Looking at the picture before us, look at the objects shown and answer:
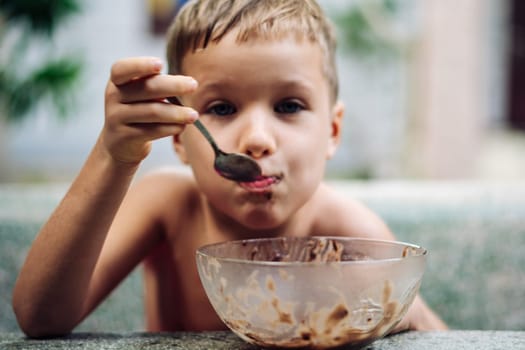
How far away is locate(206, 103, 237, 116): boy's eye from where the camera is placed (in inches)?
28.5

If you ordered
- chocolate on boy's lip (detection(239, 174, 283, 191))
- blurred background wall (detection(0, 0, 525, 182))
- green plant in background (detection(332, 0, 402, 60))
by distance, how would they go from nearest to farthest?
1. chocolate on boy's lip (detection(239, 174, 283, 191))
2. blurred background wall (detection(0, 0, 525, 182))
3. green plant in background (detection(332, 0, 402, 60))

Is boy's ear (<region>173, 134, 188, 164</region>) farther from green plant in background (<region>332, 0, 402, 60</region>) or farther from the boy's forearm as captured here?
green plant in background (<region>332, 0, 402, 60</region>)

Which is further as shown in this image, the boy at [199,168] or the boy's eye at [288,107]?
the boy's eye at [288,107]

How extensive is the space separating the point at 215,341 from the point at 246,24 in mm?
366

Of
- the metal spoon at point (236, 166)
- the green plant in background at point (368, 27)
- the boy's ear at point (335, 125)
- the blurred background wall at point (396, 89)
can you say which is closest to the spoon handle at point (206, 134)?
the metal spoon at point (236, 166)

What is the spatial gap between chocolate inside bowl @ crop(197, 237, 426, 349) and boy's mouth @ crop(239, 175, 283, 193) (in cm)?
→ 18

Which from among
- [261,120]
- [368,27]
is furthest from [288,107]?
[368,27]

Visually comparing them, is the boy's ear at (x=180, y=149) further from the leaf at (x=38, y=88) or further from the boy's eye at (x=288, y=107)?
the leaf at (x=38, y=88)

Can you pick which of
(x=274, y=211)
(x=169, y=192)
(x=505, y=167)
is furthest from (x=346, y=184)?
→ (x=505, y=167)

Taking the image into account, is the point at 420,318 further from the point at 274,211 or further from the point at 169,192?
the point at 169,192

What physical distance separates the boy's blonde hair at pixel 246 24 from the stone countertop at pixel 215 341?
0.35 metres

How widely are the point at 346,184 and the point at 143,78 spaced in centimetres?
111

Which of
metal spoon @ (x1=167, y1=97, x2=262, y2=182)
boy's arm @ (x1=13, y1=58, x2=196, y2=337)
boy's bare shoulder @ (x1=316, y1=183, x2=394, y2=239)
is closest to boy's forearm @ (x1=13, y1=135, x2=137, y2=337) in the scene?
boy's arm @ (x1=13, y1=58, x2=196, y2=337)

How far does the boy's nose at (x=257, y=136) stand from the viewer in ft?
2.19
